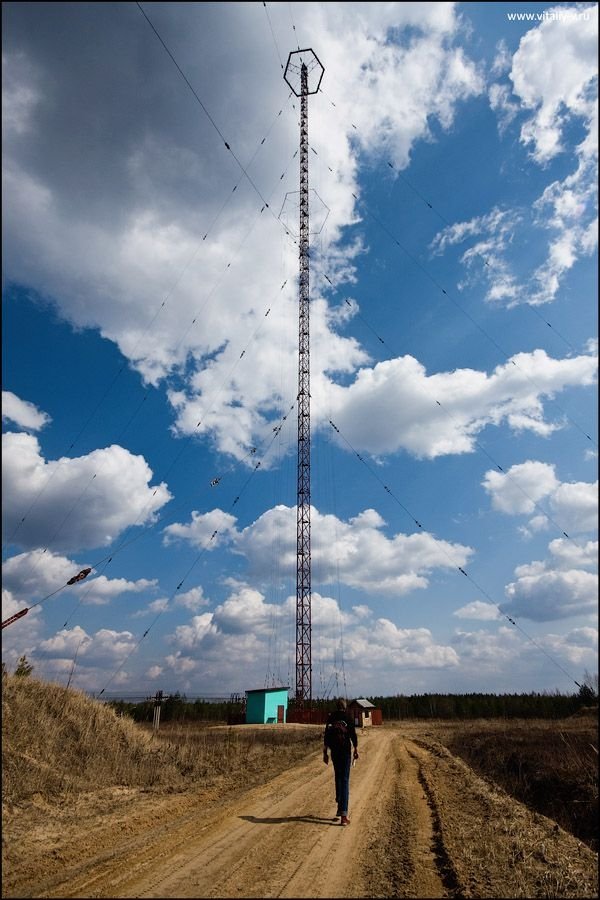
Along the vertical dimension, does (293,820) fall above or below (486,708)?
above

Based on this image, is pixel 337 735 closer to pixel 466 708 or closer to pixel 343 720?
pixel 343 720

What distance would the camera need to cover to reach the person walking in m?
9.40

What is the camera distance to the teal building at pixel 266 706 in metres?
46.0

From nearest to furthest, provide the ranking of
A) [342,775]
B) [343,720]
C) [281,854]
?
[281,854] → [342,775] → [343,720]

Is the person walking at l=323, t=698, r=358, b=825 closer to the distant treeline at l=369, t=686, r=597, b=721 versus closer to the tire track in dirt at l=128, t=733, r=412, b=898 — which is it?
the tire track in dirt at l=128, t=733, r=412, b=898

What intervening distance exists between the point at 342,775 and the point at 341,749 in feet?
1.39

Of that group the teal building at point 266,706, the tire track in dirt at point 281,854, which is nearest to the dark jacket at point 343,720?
the tire track in dirt at point 281,854

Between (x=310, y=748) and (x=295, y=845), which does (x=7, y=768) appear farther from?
(x=310, y=748)

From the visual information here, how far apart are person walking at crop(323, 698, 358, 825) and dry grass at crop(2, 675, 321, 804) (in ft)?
16.2

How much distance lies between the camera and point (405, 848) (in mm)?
7855

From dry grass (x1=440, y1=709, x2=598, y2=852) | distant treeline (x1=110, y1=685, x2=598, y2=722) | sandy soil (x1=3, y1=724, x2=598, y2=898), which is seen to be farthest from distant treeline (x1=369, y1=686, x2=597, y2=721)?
sandy soil (x1=3, y1=724, x2=598, y2=898)

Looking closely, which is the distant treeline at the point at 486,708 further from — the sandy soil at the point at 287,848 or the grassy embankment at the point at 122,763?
the sandy soil at the point at 287,848

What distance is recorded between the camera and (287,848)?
7.59m

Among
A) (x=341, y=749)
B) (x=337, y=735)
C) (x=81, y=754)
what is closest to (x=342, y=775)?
(x=341, y=749)
